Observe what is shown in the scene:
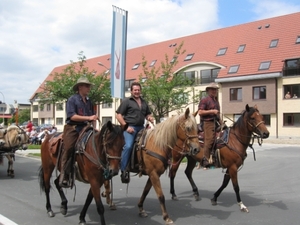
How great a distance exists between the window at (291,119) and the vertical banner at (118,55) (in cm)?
2271

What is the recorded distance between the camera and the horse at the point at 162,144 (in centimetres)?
600

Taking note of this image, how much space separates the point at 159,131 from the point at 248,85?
101ft

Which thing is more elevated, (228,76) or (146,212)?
(228,76)

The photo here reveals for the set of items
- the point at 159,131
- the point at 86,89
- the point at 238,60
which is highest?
the point at 238,60

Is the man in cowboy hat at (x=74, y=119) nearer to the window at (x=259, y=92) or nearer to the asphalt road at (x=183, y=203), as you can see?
the asphalt road at (x=183, y=203)

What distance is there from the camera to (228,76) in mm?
36219

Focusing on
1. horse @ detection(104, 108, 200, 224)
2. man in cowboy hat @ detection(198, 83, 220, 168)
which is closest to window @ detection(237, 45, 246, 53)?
man in cowboy hat @ detection(198, 83, 220, 168)

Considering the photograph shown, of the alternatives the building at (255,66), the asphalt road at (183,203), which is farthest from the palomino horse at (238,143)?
the building at (255,66)

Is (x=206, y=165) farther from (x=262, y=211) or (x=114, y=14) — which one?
(x=114, y=14)

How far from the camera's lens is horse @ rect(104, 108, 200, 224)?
6000 mm

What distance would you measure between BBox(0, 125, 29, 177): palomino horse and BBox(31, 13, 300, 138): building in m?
17.4

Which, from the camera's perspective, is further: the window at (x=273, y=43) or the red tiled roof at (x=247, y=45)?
the window at (x=273, y=43)

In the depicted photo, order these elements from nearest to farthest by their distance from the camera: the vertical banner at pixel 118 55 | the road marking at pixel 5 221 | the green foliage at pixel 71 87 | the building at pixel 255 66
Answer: the road marking at pixel 5 221 → the vertical banner at pixel 118 55 → the green foliage at pixel 71 87 → the building at pixel 255 66

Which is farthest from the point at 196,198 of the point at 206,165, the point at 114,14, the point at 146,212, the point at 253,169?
the point at 114,14
